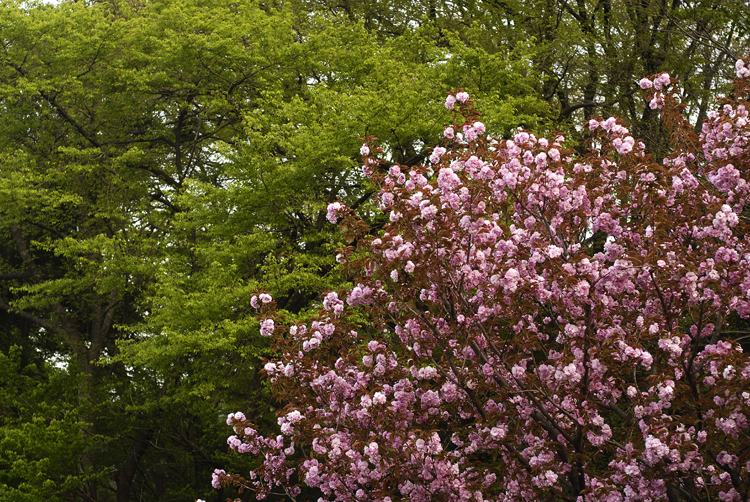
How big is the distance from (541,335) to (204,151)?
48.1ft

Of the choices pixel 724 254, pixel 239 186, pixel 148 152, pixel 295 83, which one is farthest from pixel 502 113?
pixel 148 152

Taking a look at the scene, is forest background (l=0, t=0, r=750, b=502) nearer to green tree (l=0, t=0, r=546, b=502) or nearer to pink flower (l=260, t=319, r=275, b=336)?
green tree (l=0, t=0, r=546, b=502)

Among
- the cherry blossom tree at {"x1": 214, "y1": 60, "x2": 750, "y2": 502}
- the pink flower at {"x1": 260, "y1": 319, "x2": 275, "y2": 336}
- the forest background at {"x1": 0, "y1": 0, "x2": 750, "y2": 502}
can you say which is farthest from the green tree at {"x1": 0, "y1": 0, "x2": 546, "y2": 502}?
the cherry blossom tree at {"x1": 214, "y1": 60, "x2": 750, "y2": 502}

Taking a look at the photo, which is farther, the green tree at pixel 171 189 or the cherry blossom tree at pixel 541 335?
the green tree at pixel 171 189

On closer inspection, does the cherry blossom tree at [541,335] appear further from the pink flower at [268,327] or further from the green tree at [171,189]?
the green tree at [171,189]

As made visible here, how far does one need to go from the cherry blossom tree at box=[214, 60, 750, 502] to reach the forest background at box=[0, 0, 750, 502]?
542 centimetres

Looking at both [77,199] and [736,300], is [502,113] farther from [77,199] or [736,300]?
[77,199]

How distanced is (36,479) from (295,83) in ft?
31.7

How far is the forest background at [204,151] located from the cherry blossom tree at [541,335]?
5.42 m

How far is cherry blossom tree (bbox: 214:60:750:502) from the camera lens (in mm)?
4535

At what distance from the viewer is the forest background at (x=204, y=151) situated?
11.8 metres

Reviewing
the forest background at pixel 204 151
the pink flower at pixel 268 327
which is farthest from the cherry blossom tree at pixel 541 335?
the forest background at pixel 204 151

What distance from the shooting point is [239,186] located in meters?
12.0

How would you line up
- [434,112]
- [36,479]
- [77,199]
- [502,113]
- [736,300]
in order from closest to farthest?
1. [736,300]
2. [36,479]
3. [502,113]
4. [434,112]
5. [77,199]
